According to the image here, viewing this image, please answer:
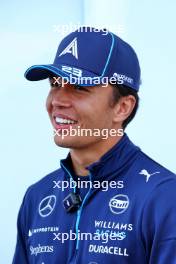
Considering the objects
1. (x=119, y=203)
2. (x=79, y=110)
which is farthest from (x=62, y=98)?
(x=119, y=203)

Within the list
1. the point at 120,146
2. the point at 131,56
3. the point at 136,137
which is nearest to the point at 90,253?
the point at 120,146

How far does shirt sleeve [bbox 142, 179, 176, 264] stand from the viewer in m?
1.12

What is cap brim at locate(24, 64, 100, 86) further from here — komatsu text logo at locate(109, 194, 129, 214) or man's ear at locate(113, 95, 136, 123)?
komatsu text logo at locate(109, 194, 129, 214)

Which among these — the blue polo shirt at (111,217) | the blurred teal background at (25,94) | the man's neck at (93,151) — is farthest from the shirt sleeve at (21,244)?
the blurred teal background at (25,94)

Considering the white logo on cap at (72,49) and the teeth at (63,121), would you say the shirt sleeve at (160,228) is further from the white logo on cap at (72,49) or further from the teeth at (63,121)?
the white logo on cap at (72,49)

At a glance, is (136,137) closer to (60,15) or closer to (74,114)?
(60,15)

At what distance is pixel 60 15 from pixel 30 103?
1.04ft

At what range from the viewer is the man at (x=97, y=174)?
1.16 metres

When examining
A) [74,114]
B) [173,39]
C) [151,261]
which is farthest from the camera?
[173,39]

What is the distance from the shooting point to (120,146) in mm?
1270

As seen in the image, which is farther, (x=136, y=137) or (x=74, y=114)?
(x=136, y=137)

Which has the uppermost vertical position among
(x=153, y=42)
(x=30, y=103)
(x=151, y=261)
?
(x=153, y=42)

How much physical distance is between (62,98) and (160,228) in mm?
352

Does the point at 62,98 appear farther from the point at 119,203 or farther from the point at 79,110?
the point at 119,203
